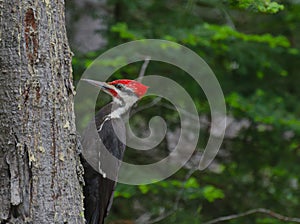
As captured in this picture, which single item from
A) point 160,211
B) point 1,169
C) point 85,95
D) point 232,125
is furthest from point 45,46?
point 232,125

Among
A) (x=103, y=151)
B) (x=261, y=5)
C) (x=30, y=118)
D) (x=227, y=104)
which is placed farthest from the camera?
(x=227, y=104)

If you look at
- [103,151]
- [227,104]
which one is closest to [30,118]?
[103,151]

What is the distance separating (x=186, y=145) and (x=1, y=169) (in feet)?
10.8

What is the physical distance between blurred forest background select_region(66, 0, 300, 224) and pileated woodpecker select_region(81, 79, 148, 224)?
103 centimetres

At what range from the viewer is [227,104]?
5086 millimetres

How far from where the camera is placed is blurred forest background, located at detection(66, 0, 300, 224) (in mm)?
4754

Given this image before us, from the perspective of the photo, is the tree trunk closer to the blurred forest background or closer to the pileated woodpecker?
the pileated woodpecker

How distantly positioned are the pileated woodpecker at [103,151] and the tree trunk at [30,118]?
78cm

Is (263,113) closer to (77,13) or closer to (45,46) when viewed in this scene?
(77,13)

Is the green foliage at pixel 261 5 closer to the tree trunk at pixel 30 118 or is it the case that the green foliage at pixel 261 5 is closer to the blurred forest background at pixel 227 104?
the tree trunk at pixel 30 118

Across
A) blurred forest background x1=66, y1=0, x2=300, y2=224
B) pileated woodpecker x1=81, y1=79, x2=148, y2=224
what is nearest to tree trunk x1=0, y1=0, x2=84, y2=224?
pileated woodpecker x1=81, y1=79, x2=148, y2=224

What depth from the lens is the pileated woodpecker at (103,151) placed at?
11.2 feet

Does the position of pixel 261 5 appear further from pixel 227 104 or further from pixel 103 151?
pixel 227 104

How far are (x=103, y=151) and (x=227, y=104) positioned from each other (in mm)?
1934
